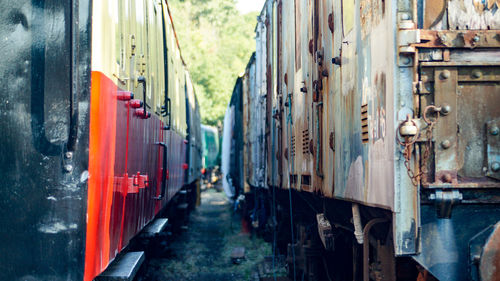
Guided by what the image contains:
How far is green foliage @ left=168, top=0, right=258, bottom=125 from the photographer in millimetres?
33312

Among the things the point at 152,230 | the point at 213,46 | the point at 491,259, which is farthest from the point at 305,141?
the point at 213,46

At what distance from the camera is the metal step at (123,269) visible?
3.75 metres

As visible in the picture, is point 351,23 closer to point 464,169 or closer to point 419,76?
point 419,76

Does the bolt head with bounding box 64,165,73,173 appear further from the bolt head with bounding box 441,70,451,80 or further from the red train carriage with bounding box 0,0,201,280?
the bolt head with bounding box 441,70,451,80

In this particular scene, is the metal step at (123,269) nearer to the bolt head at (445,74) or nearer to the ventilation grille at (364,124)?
the ventilation grille at (364,124)

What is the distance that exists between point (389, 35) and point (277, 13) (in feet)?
17.0

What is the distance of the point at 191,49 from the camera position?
34750mm

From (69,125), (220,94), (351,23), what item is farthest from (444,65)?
(220,94)

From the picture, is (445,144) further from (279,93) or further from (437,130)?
(279,93)

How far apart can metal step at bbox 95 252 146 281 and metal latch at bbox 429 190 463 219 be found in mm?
2054

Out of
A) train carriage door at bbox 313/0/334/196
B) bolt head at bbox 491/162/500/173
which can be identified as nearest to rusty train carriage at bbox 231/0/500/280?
bolt head at bbox 491/162/500/173

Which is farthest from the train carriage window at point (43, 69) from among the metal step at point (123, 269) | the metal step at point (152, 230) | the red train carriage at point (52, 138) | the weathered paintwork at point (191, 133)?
the weathered paintwork at point (191, 133)

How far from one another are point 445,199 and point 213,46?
1537 inches

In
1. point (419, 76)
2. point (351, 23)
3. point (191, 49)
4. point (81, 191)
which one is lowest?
point (81, 191)
